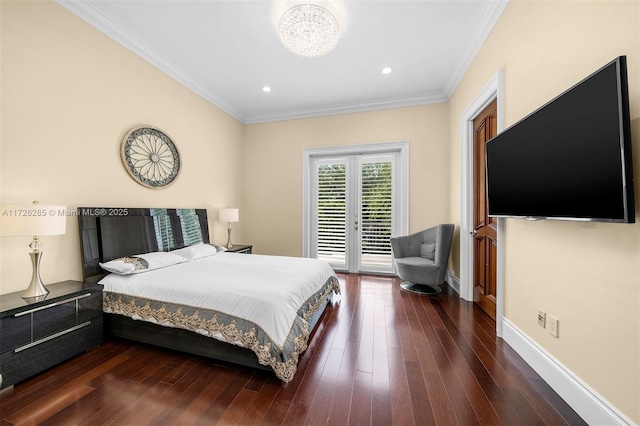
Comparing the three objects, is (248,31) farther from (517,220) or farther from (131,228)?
(517,220)

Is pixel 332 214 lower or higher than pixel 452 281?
higher

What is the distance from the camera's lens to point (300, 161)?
4.53 meters

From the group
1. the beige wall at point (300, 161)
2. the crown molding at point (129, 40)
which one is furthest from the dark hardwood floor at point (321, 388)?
the crown molding at point (129, 40)

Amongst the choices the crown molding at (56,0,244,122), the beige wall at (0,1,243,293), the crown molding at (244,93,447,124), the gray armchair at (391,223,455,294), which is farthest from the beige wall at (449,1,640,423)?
the beige wall at (0,1,243,293)

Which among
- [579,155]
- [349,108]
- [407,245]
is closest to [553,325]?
[579,155]

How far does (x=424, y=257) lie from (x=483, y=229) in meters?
1.09

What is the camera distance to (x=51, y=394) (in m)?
1.50

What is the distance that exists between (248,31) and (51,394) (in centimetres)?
329

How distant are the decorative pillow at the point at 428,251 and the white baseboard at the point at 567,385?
5.32 feet

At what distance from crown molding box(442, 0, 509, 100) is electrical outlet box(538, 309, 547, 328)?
247 cm

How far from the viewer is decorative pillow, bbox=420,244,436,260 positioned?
11.7 feet

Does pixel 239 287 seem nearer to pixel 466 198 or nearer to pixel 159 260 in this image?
pixel 159 260

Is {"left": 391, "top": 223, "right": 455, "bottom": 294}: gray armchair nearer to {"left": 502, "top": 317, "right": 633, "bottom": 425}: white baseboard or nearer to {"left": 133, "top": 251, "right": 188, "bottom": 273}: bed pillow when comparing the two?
{"left": 502, "top": 317, "right": 633, "bottom": 425}: white baseboard

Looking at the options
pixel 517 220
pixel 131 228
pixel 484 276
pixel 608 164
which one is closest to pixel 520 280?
pixel 517 220
